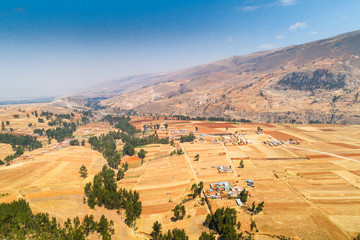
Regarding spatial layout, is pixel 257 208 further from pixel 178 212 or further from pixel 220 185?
pixel 178 212

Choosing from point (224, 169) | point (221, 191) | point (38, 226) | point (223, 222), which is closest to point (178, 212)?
point (223, 222)

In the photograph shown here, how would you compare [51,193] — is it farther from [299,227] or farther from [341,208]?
[341,208]

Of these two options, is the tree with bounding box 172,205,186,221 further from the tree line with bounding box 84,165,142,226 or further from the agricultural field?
the tree line with bounding box 84,165,142,226

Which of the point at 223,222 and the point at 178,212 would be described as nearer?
the point at 223,222

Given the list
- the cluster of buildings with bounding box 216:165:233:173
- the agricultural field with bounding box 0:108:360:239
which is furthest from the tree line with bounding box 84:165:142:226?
the cluster of buildings with bounding box 216:165:233:173

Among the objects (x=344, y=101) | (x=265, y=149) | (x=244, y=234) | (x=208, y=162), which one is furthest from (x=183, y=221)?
(x=344, y=101)

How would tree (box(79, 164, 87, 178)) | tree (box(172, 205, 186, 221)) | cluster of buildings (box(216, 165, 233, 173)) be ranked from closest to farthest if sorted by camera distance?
tree (box(172, 205, 186, 221)) < tree (box(79, 164, 87, 178)) < cluster of buildings (box(216, 165, 233, 173))

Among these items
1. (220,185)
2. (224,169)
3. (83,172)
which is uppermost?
(83,172)

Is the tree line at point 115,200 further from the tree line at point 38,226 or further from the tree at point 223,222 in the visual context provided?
the tree at point 223,222
